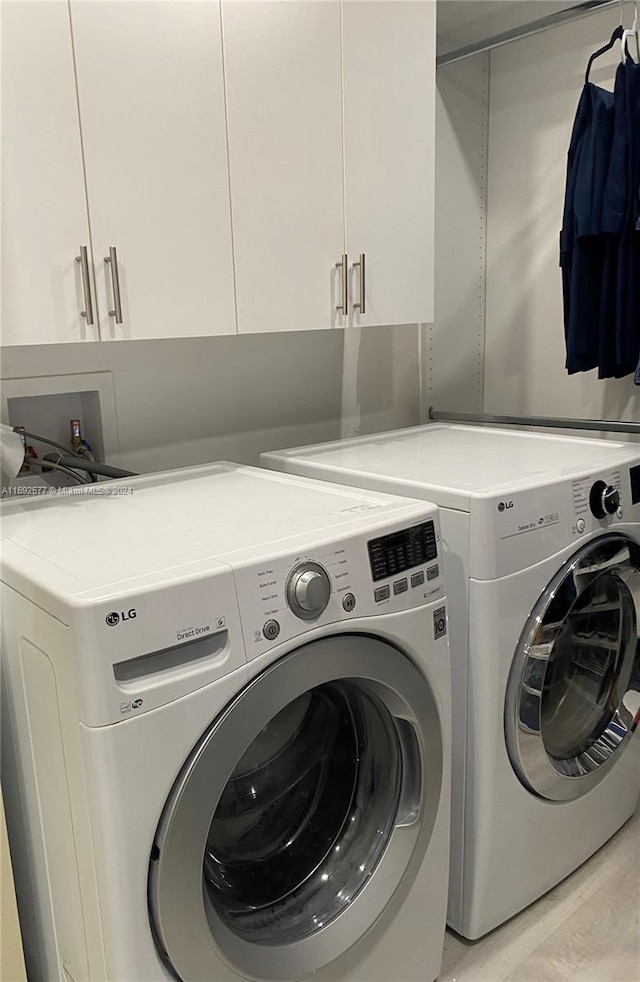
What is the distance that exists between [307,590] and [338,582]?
0.08 m

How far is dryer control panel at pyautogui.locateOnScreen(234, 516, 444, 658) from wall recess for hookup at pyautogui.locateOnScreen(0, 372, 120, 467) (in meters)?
0.84

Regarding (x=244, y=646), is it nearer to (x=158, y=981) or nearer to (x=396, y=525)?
(x=396, y=525)

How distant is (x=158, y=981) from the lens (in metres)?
1.10

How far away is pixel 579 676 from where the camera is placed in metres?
1.82

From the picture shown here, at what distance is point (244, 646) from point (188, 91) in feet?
3.33

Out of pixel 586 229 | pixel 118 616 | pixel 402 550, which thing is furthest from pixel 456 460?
pixel 118 616

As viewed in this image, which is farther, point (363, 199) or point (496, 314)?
point (496, 314)

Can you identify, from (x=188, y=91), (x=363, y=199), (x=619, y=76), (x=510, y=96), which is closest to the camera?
(x=188, y=91)

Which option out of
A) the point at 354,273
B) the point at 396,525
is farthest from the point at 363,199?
the point at 396,525

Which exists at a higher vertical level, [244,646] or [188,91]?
[188,91]

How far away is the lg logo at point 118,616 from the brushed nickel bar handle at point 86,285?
61 centimetres

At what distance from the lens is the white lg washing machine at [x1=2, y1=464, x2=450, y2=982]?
1.03 meters

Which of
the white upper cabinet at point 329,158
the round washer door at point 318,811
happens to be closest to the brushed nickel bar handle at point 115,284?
the white upper cabinet at point 329,158

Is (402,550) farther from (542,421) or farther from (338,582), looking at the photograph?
(542,421)
